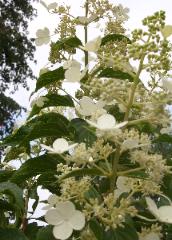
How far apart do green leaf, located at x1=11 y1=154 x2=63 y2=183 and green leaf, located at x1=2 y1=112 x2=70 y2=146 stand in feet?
0.27

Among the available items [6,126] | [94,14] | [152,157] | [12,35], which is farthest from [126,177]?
[12,35]

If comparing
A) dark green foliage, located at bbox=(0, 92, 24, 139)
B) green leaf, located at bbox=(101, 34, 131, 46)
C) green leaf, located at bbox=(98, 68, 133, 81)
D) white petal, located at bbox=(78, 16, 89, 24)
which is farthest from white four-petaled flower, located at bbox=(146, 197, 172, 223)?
dark green foliage, located at bbox=(0, 92, 24, 139)

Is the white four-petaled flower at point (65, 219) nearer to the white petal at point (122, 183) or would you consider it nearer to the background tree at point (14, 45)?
the white petal at point (122, 183)

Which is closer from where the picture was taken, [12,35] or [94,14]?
[94,14]

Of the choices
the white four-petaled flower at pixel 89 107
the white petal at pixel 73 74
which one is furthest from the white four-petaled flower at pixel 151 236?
the white petal at pixel 73 74

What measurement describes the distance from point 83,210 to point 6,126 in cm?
1673

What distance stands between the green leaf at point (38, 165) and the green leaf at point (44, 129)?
0.27ft

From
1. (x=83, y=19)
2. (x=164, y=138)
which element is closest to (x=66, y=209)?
(x=164, y=138)

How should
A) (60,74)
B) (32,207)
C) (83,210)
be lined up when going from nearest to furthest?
(83,210) → (60,74) → (32,207)

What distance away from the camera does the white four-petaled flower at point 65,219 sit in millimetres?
1526

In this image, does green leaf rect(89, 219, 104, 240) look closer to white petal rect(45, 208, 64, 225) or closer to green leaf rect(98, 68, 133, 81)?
white petal rect(45, 208, 64, 225)

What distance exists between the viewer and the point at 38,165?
1989mm

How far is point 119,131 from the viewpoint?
1.56 m

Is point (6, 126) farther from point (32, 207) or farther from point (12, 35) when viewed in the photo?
point (32, 207)
